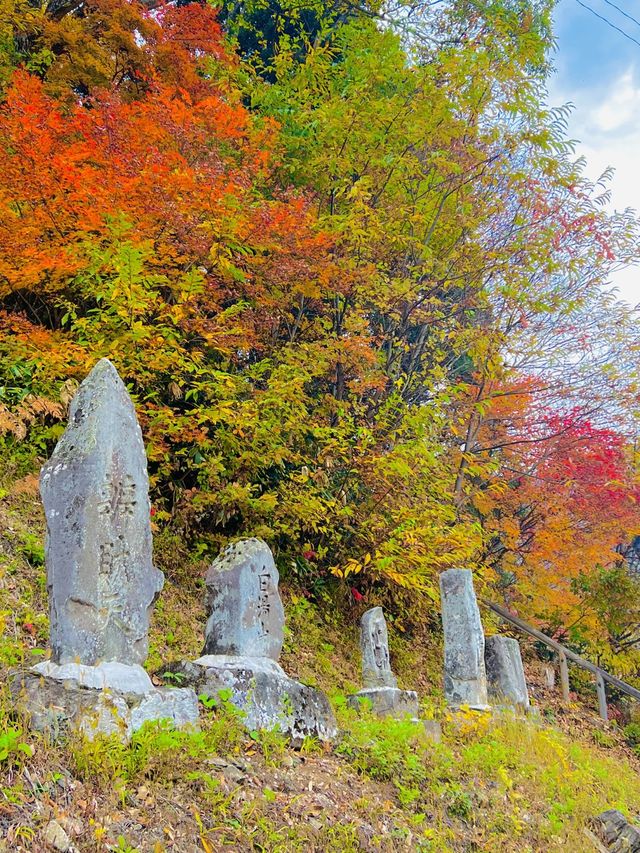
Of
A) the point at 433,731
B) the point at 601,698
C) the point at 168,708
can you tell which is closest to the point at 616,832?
the point at 433,731

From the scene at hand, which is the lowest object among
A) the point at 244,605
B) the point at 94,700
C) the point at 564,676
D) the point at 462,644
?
the point at 564,676

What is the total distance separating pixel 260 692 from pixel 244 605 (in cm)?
89

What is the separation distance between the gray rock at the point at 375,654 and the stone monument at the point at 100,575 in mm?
4386

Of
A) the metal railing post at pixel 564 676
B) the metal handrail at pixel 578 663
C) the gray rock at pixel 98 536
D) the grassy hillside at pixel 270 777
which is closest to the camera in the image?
the grassy hillside at pixel 270 777

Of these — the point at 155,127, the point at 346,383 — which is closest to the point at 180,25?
the point at 155,127

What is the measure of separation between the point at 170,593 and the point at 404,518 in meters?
3.70

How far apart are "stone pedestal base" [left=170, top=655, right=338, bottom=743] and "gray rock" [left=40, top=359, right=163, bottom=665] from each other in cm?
89

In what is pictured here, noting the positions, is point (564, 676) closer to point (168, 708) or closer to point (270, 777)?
point (270, 777)

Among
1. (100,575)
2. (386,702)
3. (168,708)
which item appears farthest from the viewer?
(386,702)

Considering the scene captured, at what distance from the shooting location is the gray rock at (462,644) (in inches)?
357

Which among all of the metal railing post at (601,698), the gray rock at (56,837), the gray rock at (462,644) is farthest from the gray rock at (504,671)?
the gray rock at (56,837)

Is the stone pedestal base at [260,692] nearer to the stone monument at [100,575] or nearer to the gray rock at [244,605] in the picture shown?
the gray rock at [244,605]

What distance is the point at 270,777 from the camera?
4512 millimetres

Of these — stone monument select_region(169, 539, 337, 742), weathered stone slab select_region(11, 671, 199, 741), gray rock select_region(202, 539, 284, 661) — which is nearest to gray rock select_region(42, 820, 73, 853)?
weathered stone slab select_region(11, 671, 199, 741)
